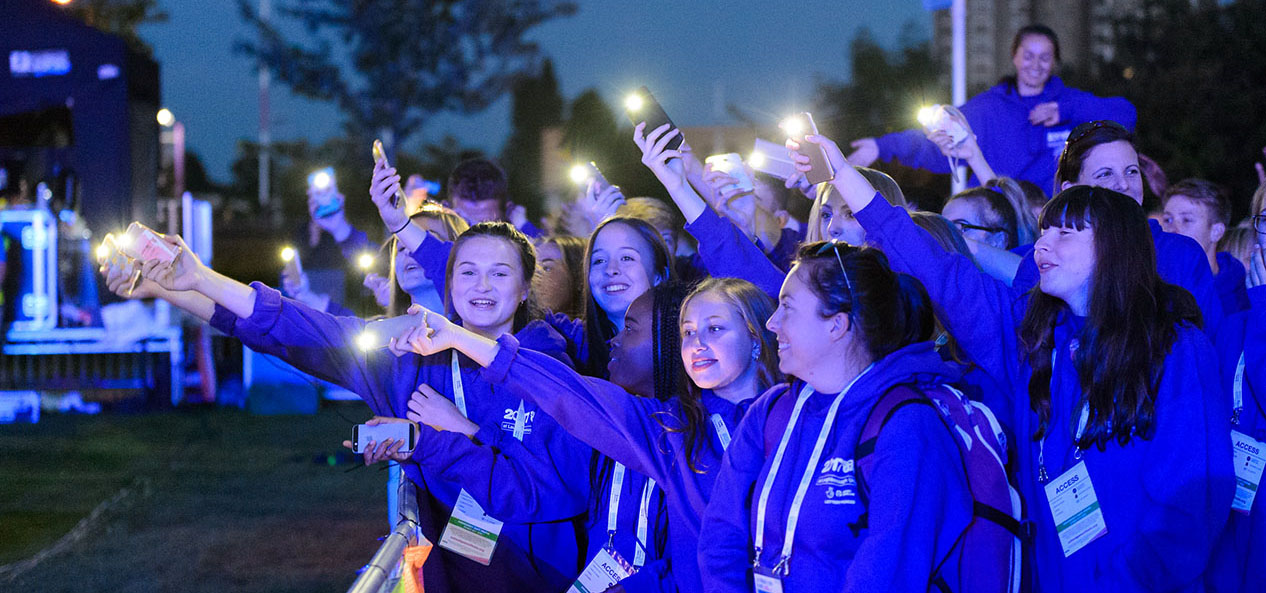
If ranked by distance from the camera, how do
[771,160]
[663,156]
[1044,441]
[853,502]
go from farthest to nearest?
1. [771,160]
2. [663,156]
3. [1044,441]
4. [853,502]

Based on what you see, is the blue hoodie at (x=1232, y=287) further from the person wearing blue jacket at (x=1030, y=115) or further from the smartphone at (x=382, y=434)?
the smartphone at (x=382, y=434)

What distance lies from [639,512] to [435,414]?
2.27 feet

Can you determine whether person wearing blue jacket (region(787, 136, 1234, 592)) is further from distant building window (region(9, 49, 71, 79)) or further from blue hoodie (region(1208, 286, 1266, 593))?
distant building window (region(9, 49, 71, 79))

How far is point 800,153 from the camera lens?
140 inches

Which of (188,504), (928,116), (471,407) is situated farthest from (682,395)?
(188,504)

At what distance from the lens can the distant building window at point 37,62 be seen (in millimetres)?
12367

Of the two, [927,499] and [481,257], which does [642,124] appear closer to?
[481,257]

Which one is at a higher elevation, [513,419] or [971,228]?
[971,228]

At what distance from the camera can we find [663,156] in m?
4.07

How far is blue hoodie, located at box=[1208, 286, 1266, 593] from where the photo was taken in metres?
3.45

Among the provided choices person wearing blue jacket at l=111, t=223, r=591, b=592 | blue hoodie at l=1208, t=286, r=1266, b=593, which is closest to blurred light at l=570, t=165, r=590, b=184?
person wearing blue jacket at l=111, t=223, r=591, b=592

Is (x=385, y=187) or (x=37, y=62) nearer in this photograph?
(x=385, y=187)

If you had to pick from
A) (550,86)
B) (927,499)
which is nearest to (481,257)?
(927,499)

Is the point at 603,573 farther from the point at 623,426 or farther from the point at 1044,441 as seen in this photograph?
the point at 1044,441
